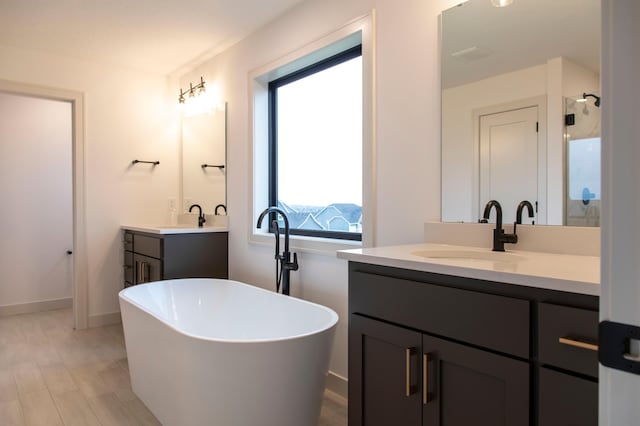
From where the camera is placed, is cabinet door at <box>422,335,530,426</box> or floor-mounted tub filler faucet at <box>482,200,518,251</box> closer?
cabinet door at <box>422,335,530,426</box>

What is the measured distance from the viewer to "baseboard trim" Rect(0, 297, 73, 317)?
418cm

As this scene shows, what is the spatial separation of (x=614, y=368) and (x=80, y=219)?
4.13 meters

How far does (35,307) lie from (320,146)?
3582mm

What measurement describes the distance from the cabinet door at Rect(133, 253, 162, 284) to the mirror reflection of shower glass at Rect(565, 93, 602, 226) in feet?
9.12

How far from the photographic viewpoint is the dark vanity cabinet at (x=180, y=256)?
3.21 meters

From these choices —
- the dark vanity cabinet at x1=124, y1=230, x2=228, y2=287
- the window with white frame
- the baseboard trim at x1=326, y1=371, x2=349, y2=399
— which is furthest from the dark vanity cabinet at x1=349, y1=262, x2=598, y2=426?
the dark vanity cabinet at x1=124, y1=230, x2=228, y2=287

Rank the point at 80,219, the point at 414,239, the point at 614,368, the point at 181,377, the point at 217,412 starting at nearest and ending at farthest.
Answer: the point at 614,368, the point at 217,412, the point at 181,377, the point at 414,239, the point at 80,219

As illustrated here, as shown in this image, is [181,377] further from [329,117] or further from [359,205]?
[329,117]

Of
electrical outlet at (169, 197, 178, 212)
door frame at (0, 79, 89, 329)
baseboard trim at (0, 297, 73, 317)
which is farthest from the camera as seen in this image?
electrical outlet at (169, 197, 178, 212)

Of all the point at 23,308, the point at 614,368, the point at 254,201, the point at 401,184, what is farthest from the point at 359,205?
the point at 23,308

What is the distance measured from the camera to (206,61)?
12.4 feet

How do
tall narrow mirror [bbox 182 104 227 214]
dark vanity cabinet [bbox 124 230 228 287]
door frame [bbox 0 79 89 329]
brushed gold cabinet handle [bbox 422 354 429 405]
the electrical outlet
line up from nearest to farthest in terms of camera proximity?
brushed gold cabinet handle [bbox 422 354 429 405] → dark vanity cabinet [bbox 124 230 228 287] → tall narrow mirror [bbox 182 104 227 214] → door frame [bbox 0 79 89 329] → the electrical outlet

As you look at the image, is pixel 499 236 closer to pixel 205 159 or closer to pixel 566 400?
pixel 566 400

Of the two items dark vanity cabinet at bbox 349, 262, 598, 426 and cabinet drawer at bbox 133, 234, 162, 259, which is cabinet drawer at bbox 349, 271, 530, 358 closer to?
dark vanity cabinet at bbox 349, 262, 598, 426
